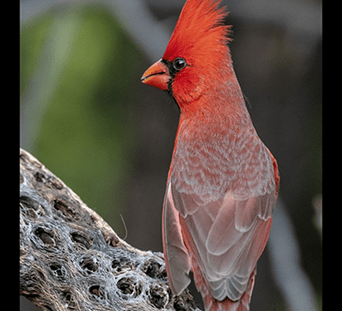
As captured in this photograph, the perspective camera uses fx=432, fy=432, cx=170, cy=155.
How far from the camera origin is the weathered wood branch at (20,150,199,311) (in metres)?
1.79

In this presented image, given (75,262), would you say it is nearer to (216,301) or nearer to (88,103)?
(216,301)

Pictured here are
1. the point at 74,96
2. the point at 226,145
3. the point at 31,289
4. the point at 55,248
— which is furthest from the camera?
the point at 74,96

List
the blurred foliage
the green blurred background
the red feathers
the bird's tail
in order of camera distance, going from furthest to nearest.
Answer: the blurred foliage
the green blurred background
the red feathers
the bird's tail

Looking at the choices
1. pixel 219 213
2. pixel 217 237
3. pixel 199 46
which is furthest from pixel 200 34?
pixel 217 237

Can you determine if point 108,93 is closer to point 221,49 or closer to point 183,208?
point 221,49

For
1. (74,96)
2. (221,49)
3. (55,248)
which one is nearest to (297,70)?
(221,49)

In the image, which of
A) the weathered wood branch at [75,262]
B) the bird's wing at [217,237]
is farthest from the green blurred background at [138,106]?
the bird's wing at [217,237]

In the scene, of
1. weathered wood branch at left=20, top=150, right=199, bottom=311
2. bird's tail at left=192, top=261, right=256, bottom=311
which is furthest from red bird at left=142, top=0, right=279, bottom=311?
weathered wood branch at left=20, top=150, right=199, bottom=311

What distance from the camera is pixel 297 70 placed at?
2570 millimetres

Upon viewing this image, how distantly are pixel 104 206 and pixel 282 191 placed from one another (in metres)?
1.18

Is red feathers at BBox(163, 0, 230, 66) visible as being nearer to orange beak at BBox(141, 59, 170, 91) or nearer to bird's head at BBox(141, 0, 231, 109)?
bird's head at BBox(141, 0, 231, 109)

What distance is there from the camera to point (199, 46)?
6.92 ft

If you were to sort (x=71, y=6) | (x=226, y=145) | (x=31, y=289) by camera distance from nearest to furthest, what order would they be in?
1. (x=31, y=289)
2. (x=226, y=145)
3. (x=71, y=6)

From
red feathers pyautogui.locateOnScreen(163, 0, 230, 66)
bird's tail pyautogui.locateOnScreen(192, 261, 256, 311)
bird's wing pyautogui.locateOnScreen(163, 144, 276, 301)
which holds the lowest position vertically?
bird's tail pyautogui.locateOnScreen(192, 261, 256, 311)
